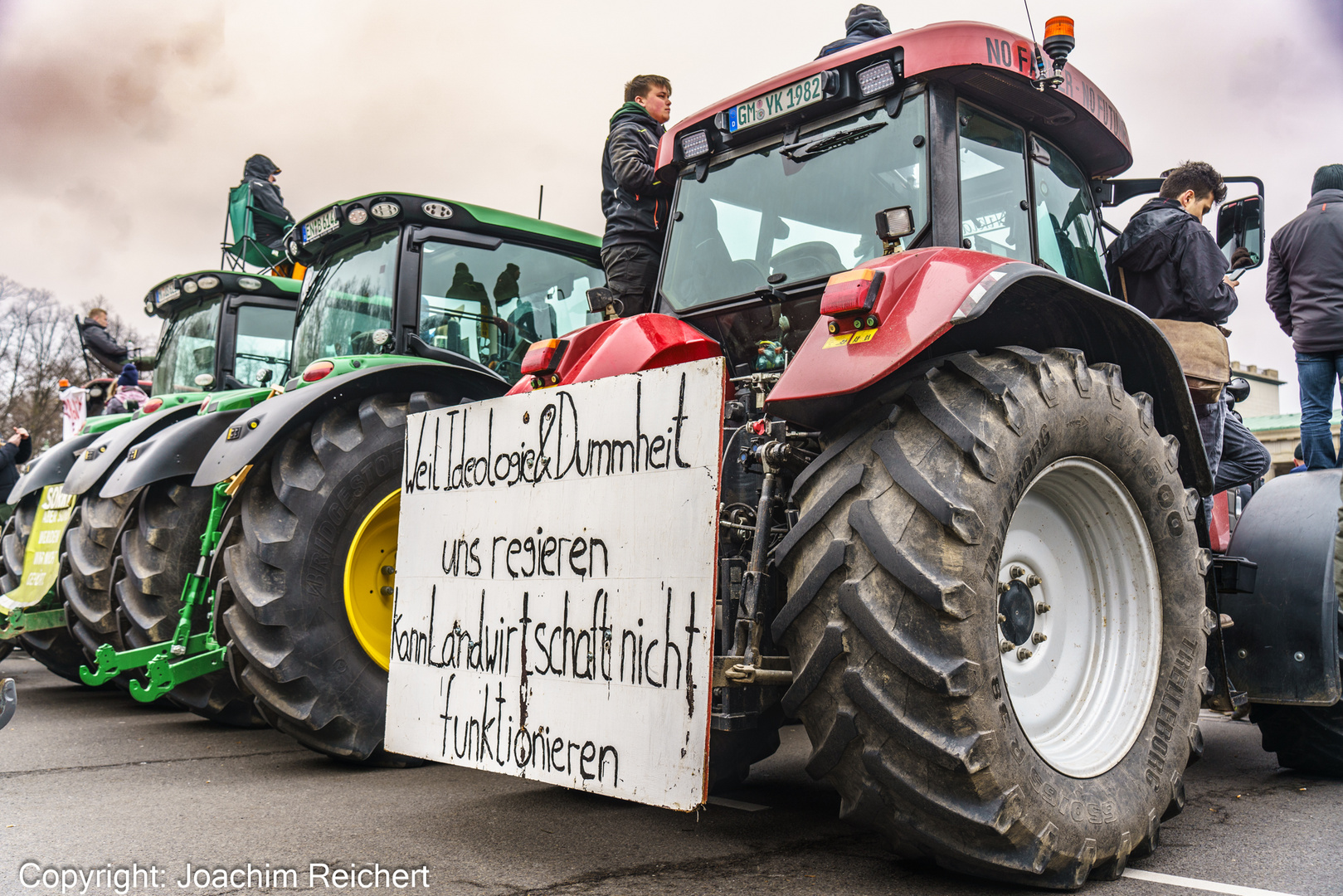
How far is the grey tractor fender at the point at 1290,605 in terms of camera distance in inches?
135

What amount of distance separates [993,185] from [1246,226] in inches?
54.6

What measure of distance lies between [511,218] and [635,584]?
405cm

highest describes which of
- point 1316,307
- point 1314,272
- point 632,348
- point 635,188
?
point 635,188

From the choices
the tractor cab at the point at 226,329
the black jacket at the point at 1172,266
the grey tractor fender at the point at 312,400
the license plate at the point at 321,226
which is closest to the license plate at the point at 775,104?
the black jacket at the point at 1172,266

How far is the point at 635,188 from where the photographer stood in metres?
4.73

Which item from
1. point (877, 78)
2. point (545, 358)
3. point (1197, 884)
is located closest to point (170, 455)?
point (545, 358)

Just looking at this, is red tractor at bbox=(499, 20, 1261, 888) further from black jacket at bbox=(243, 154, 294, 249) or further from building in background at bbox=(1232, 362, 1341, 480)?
building in background at bbox=(1232, 362, 1341, 480)

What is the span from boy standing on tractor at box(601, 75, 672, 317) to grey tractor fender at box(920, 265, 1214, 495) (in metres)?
2.10

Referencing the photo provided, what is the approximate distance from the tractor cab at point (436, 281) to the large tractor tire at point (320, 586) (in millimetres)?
1301

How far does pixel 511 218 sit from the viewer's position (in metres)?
6.15

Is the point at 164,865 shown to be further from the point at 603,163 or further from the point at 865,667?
the point at 603,163

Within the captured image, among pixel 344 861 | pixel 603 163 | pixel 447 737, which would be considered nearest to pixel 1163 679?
pixel 447 737

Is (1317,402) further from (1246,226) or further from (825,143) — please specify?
(825,143)

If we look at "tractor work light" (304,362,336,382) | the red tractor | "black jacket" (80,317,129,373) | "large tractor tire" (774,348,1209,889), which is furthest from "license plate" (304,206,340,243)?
"black jacket" (80,317,129,373)
